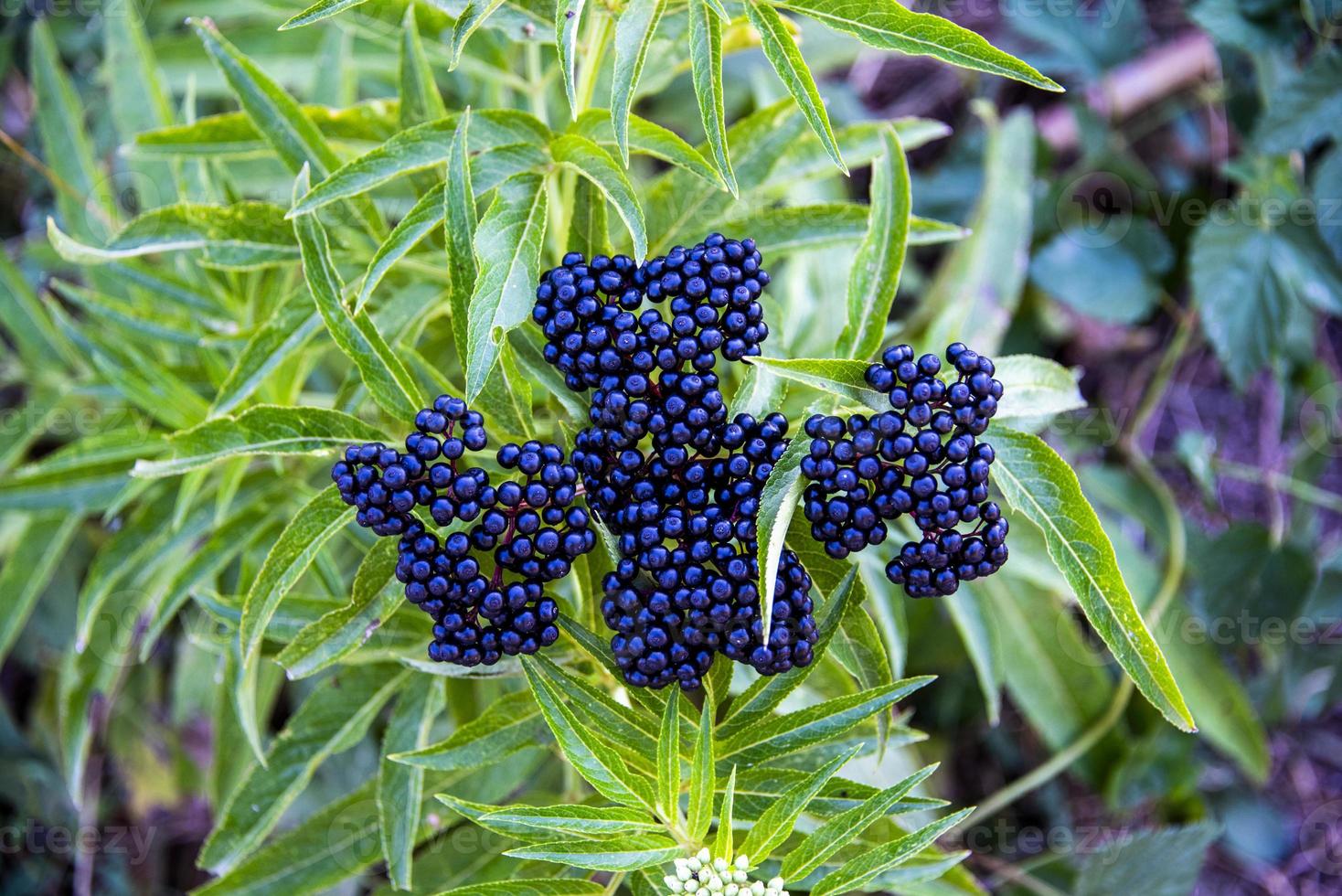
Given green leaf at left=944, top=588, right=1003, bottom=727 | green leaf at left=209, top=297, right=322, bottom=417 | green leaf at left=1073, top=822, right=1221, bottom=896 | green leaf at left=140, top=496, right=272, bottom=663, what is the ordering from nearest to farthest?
green leaf at left=209, top=297, right=322, bottom=417 < green leaf at left=140, top=496, right=272, bottom=663 < green leaf at left=944, top=588, right=1003, bottom=727 < green leaf at left=1073, top=822, right=1221, bottom=896

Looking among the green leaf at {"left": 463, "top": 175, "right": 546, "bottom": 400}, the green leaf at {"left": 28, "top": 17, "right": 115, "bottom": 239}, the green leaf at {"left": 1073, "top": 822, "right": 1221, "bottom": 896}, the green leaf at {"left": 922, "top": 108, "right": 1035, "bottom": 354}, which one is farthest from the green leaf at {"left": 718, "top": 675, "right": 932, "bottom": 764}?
the green leaf at {"left": 28, "top": 17, "right": 115, "bottom": 239}

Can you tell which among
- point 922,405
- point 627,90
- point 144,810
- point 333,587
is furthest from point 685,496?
point 144,810

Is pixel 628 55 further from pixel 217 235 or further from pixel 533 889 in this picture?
pixel 533 889

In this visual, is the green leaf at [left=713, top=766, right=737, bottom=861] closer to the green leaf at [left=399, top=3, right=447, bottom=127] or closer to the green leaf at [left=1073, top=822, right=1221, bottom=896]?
the green leaf at [left=399, top=3, right=447, bottom=127]

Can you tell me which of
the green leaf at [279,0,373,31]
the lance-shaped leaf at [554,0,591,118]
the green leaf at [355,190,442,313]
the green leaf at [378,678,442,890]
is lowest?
the green leaf at [378,678,442,890]

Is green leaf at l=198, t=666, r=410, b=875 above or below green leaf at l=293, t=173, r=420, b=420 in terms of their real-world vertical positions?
below

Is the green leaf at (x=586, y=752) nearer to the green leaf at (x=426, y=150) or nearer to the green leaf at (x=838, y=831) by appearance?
the green leaf at (x=838, y=831)
